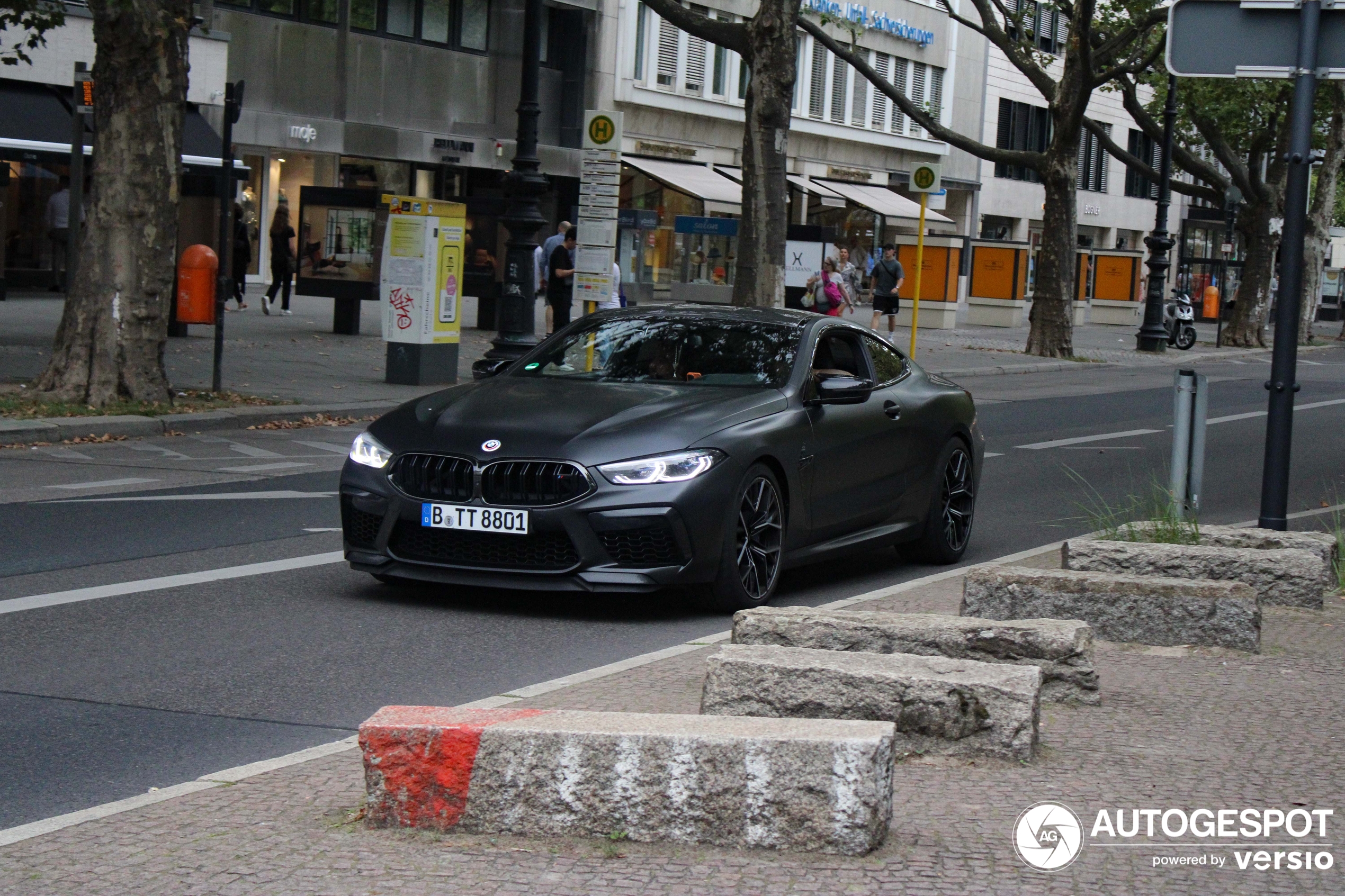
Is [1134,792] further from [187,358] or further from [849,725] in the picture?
Answer: [187,358]

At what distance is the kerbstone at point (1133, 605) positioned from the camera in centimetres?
709

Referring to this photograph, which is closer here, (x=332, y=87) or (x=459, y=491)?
(x=459, y=491)

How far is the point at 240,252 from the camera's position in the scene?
30.9 meters

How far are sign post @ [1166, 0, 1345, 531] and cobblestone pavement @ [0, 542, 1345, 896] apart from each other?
275 centimetres

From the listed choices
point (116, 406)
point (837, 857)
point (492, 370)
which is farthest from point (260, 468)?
point (837, 857)

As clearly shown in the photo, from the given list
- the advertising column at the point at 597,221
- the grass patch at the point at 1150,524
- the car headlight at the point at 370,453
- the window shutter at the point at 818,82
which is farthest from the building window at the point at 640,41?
the car headlight at the point at 370,453

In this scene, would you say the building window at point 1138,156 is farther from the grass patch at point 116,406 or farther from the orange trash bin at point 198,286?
the grass patch at point 116,406

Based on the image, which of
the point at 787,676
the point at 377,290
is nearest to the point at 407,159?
the point at 377,290

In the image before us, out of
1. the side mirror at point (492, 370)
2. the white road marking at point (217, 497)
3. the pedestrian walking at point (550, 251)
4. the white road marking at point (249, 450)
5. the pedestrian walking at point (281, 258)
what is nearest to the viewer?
the side mirror at point (492, 370)

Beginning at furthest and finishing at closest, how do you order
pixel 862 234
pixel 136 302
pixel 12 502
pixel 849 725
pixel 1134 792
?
pixel 862 234 → pixel 136 302 → pixel 12 502 → pixel 1134 792 → pixel 849 725

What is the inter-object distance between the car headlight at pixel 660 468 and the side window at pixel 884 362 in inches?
83.2

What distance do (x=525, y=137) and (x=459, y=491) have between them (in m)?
13.3

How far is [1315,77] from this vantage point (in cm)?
837

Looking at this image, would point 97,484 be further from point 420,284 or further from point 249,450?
point 420,284
